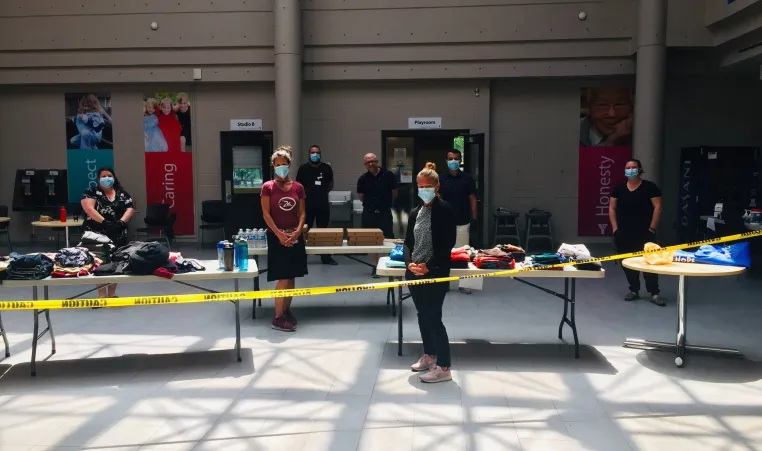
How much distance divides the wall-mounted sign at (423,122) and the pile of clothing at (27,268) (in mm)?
8238

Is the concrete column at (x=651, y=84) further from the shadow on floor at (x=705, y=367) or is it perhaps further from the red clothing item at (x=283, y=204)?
the red clothing item at (x=283, y=204)

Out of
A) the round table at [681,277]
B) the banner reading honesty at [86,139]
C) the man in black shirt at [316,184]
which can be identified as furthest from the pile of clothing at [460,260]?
the banner reading honesty at [86,139]

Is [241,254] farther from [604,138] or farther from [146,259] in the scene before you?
[604,138]

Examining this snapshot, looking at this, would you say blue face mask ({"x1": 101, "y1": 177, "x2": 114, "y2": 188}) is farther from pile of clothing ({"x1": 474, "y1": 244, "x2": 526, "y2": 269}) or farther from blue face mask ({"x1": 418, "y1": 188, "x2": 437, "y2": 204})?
pile of clothing ({"x1": 474, "y1": 244, "x2": 526, "y2": 269})

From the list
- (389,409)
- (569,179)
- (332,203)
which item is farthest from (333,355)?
(569,179)

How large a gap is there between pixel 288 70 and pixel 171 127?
113 inches

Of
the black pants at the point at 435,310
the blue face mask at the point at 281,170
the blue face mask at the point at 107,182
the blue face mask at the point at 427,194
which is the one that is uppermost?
the blue face mask at the point at 281,170

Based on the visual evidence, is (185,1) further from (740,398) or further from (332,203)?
(740,398)

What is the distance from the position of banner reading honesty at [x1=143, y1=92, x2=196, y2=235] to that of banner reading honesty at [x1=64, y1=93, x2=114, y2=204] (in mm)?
780

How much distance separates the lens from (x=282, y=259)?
608 cm

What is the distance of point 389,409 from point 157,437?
1454mm

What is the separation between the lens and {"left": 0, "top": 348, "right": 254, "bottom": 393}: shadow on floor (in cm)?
484

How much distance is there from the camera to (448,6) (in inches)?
460

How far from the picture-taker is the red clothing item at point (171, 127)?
12.7 meters
